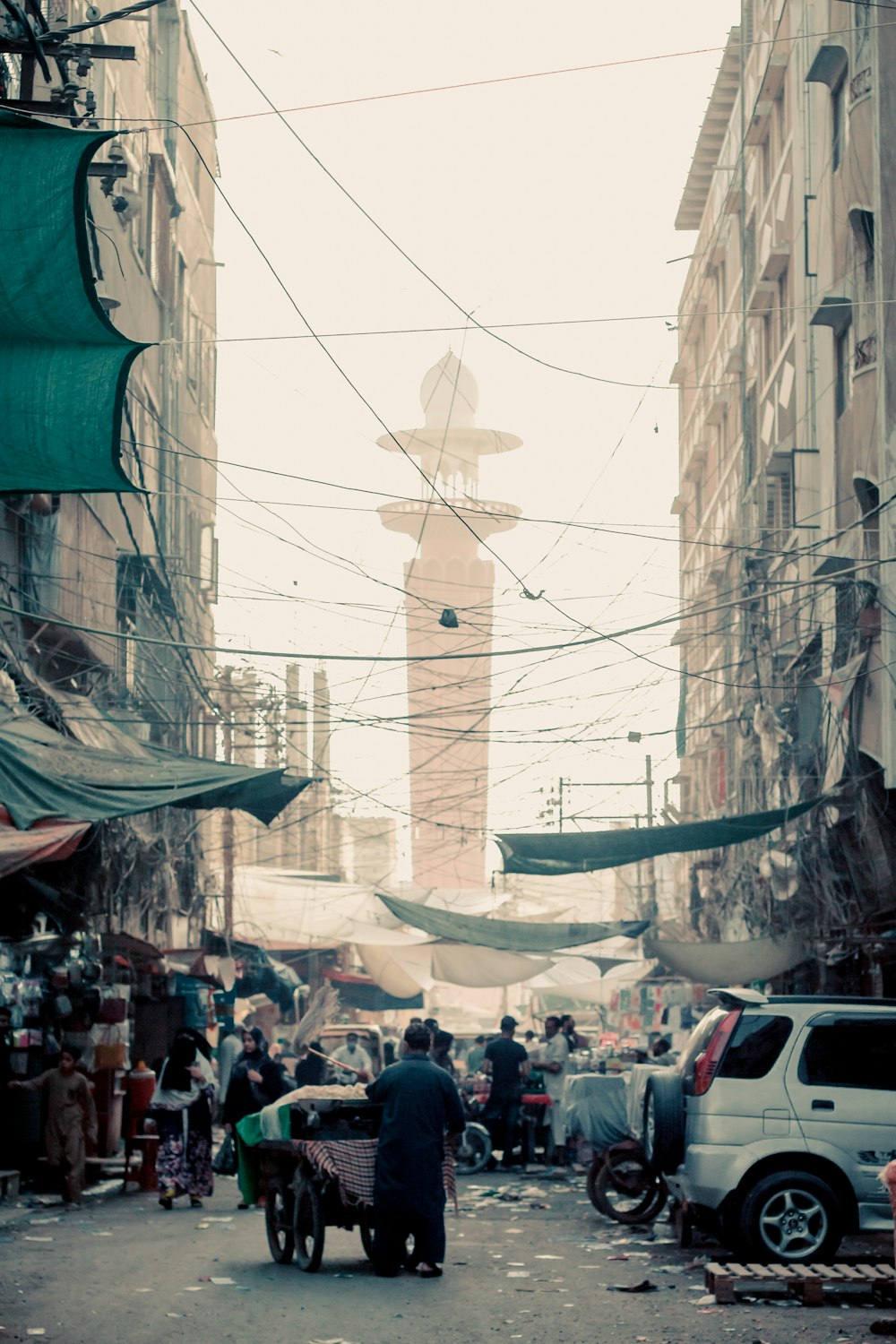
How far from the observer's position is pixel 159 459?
3027 cm

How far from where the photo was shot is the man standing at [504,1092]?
20.7 meters

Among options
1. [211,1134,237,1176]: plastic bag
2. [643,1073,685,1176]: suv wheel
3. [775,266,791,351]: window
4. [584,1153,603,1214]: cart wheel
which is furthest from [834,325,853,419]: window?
[211,1134,237,1176]: plastic bag

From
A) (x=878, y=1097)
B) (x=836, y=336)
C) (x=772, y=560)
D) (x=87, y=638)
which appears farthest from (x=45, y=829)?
(x=772, y=560)

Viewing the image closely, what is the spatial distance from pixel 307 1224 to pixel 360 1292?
1169 millimetres

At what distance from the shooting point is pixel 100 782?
47.3ft

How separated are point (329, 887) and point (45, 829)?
2324 centimetres

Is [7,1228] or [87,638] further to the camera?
[87,638]

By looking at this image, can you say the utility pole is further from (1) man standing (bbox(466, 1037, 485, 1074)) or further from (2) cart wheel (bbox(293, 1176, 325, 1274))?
Result: (2) cart wheel (bbox(293, 1176, 325, 1274))

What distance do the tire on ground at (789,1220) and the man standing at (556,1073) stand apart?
9412 mm

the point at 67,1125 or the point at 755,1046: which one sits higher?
the point at 755,1046

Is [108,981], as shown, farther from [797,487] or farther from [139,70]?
[139,70]

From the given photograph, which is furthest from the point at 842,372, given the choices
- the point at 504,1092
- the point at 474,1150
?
the point at 474,1150

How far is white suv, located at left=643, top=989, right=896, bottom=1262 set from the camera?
444 inches

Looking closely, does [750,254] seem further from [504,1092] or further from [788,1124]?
[788,1124]
